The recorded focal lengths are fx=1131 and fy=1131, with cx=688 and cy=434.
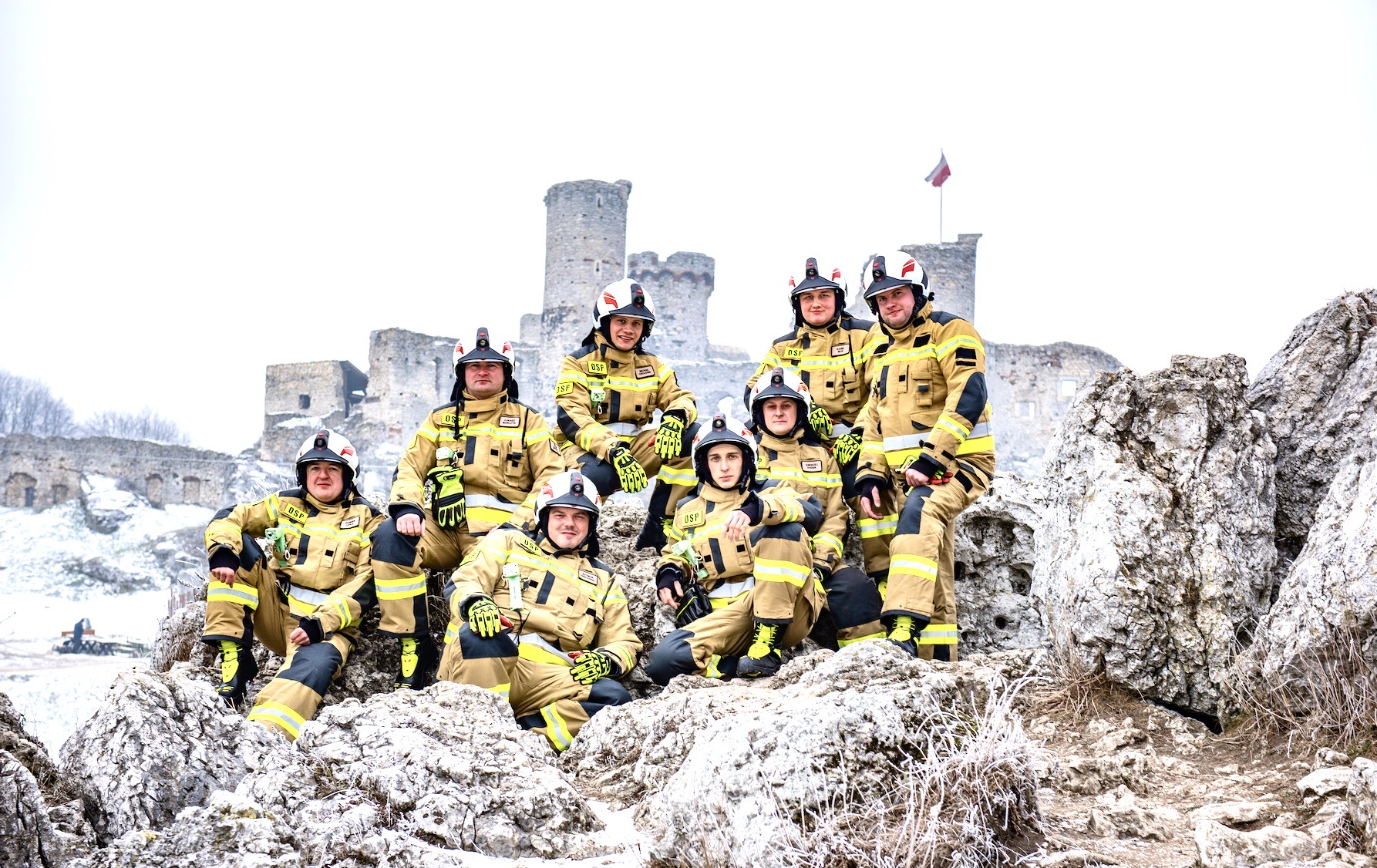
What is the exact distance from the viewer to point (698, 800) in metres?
3.13

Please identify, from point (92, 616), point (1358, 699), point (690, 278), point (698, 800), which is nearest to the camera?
point (698, 800)

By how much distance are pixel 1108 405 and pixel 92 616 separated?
1034 inches

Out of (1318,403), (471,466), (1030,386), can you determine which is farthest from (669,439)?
(1030,386)

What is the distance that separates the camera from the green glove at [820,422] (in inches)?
260

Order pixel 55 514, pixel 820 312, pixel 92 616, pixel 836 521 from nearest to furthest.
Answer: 1. pixel 836 521
2. pixel 820 312
3. pixel 92 616
4. pixel 55 514

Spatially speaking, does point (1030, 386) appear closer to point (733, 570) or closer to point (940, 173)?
point (940, 173)

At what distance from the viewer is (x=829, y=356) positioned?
7.03 meters

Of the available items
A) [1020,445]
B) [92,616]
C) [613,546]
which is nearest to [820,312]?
[613,546]

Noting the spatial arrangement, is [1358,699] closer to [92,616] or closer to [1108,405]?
[1108,405]

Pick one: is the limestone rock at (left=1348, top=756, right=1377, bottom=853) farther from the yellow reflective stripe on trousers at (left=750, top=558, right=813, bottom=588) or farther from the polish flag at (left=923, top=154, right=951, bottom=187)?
the polish flag at (left=923, top=154, right=951, bottom=187)

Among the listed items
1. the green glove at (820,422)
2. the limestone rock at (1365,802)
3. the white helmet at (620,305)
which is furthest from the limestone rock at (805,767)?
the white helmet at (620,305)

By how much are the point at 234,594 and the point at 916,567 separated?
12.0 ft

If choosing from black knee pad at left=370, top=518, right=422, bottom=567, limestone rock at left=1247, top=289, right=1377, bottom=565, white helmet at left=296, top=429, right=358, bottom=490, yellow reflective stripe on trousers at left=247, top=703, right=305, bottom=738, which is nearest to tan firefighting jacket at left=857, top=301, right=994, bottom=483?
limestone rock at left=1247, top=289, right=1377, bottom=565

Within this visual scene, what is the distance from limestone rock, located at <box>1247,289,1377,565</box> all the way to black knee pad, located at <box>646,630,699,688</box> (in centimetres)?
280
